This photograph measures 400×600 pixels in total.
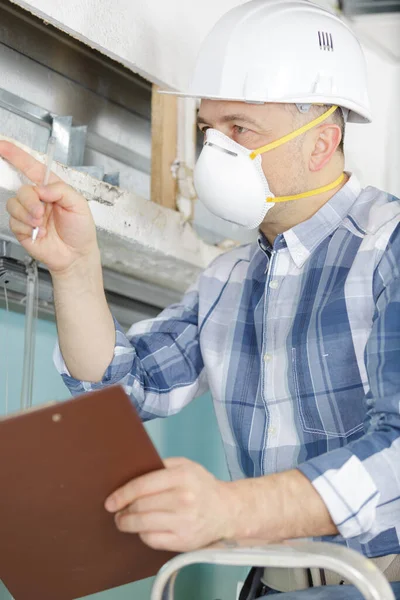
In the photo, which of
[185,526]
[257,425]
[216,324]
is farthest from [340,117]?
[185,526]

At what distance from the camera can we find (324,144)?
71.6 inches

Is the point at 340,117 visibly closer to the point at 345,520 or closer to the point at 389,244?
the point at 389,244

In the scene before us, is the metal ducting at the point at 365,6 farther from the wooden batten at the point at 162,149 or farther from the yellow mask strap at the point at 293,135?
the yellow mask strap at the point at 293,135

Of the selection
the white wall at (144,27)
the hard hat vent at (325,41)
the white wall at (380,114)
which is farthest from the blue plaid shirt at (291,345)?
the white wall at (380,114)

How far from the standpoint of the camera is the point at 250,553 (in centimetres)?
106

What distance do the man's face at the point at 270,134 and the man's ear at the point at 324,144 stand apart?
0.03 meters

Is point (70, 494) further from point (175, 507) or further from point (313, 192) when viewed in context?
point (313, 192)

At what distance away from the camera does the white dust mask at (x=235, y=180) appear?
68.1 inches

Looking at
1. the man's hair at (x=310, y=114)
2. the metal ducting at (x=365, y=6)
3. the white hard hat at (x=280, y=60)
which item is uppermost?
the metal ducting at (x=365, y=6)

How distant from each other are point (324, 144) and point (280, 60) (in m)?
0.18

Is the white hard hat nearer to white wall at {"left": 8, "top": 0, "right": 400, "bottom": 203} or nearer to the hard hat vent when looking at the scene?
the hard hat vent

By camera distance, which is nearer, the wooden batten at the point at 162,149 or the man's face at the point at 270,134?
the man's face at the point at 270,134

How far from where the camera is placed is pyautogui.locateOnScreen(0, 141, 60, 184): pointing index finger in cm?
160

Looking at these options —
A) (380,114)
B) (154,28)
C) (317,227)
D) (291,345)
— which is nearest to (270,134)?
(317,227)
